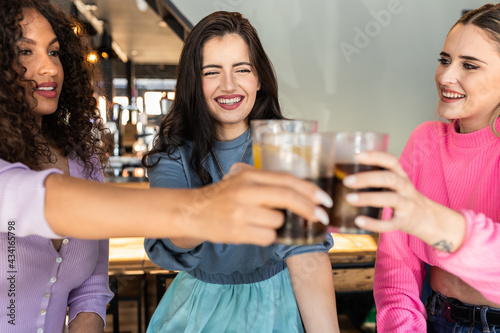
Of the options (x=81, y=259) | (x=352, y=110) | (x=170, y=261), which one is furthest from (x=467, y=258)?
(x=352, y=110)

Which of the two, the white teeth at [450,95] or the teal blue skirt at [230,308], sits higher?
the white teeth at [450,95]

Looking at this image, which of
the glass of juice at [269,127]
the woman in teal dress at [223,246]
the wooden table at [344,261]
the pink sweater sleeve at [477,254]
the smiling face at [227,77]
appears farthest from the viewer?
the wooden table at [344,261]

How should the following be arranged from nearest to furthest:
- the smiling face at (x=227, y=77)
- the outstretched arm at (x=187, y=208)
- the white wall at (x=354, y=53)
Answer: the outstretched arm at (x=187, y=208)
the smiling face at (x=227, y=77)
the white wall at (x=354, y=53)

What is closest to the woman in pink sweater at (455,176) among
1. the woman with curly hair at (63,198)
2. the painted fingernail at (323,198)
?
the painted fingernail at (323,198)

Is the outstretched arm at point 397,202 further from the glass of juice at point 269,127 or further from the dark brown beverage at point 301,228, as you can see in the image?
the glass of juice at point 269,127

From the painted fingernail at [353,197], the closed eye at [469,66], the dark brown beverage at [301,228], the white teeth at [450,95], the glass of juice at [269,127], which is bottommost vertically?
the dark brown beverage at [301,228]

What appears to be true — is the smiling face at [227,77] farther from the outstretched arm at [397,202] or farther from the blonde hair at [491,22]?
the outstretched arm at [397,202]

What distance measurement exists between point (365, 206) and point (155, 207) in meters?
0.32

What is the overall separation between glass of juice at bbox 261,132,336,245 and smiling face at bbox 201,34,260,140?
85cm

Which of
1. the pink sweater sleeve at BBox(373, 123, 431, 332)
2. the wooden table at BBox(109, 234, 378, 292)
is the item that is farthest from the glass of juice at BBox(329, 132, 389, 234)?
the wooden table at BBox(109, 234, 378, 292)

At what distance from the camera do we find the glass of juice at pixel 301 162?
619 millimetres

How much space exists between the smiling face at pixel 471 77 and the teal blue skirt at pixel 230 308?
79cm

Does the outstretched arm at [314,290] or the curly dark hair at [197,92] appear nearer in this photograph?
the outstretched arm at [314,290]

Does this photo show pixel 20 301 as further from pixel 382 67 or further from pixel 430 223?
pixel 382 67
